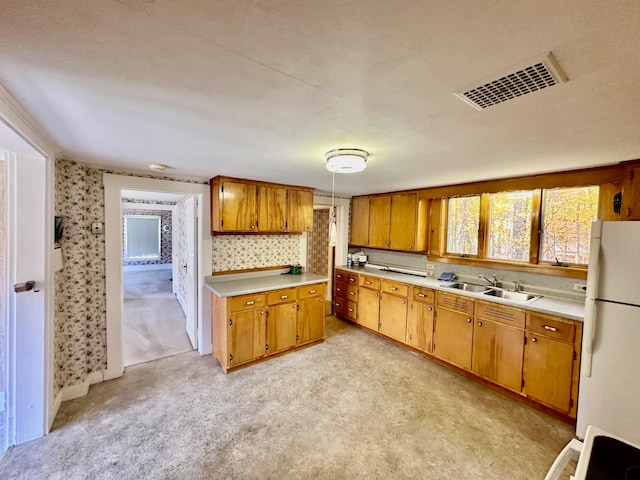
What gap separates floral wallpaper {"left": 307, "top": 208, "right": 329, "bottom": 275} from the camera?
19.2 ft

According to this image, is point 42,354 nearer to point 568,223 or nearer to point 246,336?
point 246,336

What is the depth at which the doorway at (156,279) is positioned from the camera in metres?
3.69

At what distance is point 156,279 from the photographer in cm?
789

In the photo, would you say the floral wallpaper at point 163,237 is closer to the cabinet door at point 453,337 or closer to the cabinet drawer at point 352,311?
the cabinet drawer at point 352,311

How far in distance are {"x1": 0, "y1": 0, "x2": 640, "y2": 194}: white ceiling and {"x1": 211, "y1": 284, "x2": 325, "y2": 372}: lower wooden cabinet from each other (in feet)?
6.06

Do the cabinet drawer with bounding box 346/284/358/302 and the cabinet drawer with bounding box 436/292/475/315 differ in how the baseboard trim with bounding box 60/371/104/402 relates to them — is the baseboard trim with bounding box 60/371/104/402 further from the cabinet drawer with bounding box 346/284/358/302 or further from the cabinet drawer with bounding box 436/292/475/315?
the cabinet drawer with bounding box 436/292/475/315

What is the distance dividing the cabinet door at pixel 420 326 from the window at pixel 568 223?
1.40m

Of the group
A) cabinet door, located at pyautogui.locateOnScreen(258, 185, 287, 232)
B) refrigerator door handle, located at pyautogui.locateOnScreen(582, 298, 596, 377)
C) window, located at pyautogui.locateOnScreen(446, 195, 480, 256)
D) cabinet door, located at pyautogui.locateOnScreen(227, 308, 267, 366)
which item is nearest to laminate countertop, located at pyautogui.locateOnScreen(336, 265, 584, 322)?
refrigerator door handle, located at pyautogui.locateOnScreen(582, 298, 596, 377)

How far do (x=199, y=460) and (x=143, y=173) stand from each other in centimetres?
282

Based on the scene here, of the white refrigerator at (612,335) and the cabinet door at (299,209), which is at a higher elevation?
the cabinet door at (299,209)

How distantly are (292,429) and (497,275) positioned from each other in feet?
9.47

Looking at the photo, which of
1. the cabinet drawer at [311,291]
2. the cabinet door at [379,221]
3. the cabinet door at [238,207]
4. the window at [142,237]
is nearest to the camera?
the cabinet door at [238,207]

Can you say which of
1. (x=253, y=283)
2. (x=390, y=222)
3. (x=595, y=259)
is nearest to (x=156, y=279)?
(x=253, y=283)

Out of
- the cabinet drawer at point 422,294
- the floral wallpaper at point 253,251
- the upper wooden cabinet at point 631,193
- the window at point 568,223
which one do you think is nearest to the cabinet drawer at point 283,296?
the floral wallpaper at point 253,251
